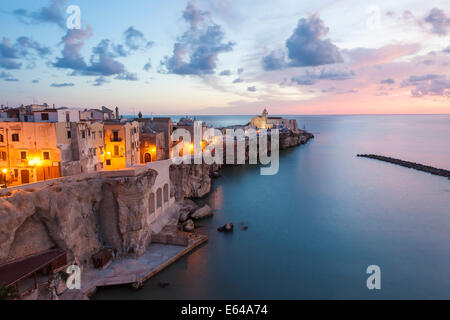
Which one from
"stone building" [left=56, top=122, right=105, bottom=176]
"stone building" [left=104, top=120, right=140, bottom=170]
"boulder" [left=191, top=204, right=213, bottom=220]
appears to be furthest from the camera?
"stone building" [left=104, top=120, right=140, bottom=170]

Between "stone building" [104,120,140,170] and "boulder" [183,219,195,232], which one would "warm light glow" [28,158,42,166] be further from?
"boulder" [183,219,195,232]

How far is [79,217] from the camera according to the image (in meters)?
17.8

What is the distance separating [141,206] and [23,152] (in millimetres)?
8670

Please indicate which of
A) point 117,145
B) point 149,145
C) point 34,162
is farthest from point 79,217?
point 149,145

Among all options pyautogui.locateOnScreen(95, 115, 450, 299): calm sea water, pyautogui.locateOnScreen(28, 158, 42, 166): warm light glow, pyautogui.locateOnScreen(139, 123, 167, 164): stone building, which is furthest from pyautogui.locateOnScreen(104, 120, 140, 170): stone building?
pyautogui.locateOnScreen(95, 115, 450, 299): calm sea water

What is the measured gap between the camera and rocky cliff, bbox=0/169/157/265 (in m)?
15.0

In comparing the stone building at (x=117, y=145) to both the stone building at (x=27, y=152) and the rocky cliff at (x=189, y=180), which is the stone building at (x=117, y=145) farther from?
the stone building at (x=27, y=152)

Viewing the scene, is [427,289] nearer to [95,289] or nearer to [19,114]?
[95,289]

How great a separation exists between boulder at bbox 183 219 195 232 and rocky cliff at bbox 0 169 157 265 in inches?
146

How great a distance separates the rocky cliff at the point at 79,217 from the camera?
14961mm

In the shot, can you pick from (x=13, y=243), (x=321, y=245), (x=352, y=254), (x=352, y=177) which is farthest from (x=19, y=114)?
(x=352, y=177)
